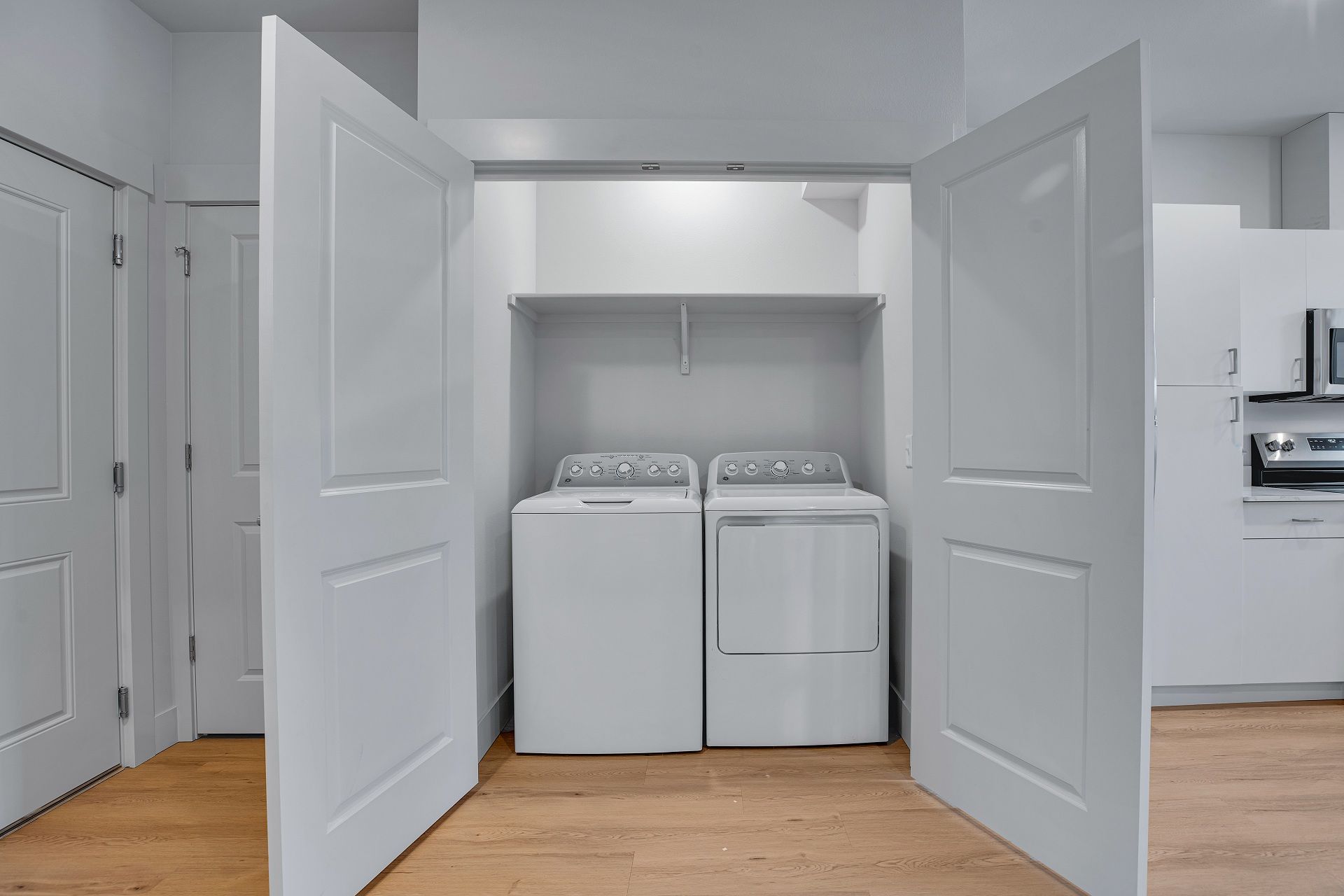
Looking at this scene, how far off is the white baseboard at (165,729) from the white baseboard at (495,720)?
1.09m

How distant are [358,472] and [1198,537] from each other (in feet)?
9.89

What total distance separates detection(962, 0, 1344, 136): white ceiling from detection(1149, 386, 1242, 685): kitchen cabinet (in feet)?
4.22

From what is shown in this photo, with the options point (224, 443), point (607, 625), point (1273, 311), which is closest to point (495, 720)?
point (607, 625)

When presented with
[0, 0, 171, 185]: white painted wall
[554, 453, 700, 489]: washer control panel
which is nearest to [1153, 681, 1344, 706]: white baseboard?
[554, 453, 700, 489]: washer control panel

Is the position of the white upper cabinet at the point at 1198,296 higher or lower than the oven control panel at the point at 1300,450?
higher

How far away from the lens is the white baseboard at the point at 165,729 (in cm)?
218

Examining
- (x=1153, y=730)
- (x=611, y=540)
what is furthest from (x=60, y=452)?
(x=1153, y=730)

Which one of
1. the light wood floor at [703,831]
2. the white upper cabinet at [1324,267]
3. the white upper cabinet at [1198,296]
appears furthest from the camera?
the white upper cabinet at [1324,267]

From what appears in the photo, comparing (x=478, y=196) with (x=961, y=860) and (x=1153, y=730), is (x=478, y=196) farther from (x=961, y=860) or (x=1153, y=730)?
(x=1153, y=730)

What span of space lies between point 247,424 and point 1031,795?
8.62 ft

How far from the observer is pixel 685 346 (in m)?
2.84

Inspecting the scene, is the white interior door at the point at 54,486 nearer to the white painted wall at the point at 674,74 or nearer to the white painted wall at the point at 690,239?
the white painted wall at the point at 674,74

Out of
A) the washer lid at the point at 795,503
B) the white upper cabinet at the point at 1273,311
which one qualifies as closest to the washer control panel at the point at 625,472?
the washer lid at the point at 795,503

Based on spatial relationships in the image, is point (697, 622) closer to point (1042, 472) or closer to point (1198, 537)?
point (1042, 472)
